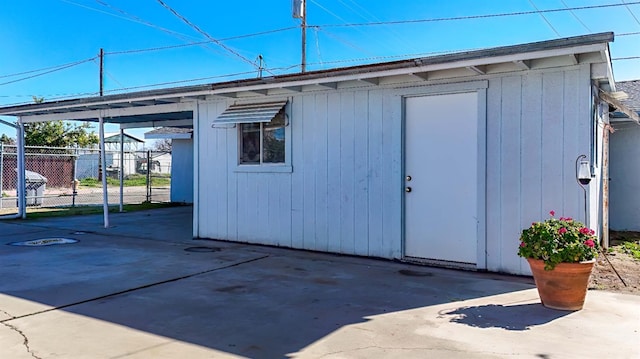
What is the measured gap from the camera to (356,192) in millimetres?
6539

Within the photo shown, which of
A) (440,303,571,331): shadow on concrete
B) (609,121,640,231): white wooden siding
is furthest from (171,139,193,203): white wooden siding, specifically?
(440,303,571,331): shadow on concrete

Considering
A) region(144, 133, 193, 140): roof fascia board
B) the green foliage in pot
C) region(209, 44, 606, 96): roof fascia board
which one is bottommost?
the green foliage in pot

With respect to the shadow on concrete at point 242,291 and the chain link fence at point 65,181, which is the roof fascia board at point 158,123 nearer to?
the chain link fence at point 65,181

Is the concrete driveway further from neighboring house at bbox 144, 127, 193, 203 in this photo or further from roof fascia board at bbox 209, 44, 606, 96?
neighboring house at bbox 144, 127, 193, 203

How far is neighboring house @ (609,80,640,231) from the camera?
8859 mm

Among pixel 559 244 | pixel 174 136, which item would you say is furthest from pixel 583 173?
pixel 174 136

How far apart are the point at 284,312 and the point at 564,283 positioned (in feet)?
7.83

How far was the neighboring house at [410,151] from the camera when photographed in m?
5.12

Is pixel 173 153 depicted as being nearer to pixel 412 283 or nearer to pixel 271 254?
pixel 271 254

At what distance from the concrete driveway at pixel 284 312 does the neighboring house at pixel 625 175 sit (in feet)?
17.3

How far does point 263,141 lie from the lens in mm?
7508

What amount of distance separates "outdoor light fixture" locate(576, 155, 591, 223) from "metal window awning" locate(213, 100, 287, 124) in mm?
4054

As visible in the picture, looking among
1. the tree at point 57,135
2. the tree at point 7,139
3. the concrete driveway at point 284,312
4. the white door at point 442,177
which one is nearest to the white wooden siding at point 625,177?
the white door at point 442,177

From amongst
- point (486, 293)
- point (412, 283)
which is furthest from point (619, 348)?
point (412, 283)
